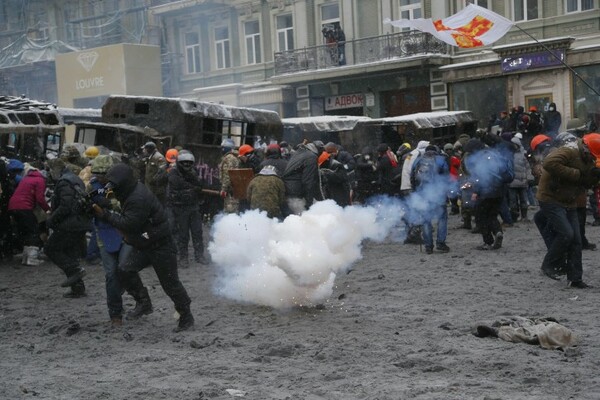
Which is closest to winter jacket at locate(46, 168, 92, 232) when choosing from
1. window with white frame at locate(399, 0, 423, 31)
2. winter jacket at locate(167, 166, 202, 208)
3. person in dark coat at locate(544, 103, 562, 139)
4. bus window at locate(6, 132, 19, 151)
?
winter jacket at locate(167, 166, 202, 208)

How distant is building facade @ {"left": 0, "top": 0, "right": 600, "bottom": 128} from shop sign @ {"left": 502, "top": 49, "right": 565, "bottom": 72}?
3cm

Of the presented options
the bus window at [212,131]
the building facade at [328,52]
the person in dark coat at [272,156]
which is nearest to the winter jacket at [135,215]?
the person in dark coat at [272,156]

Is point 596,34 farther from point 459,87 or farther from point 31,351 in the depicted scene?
point 31,351

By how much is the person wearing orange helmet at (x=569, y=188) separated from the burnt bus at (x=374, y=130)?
12081 millimetres

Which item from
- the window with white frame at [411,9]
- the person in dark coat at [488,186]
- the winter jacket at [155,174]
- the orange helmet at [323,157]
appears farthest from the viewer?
→ the window with white frame at [411,9]

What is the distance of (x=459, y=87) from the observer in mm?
29953

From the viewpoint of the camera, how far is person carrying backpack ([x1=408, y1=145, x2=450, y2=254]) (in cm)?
1366

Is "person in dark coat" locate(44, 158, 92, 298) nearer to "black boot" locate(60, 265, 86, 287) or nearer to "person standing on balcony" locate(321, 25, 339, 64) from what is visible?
"black boot" locate(60, 265, 86, 287)

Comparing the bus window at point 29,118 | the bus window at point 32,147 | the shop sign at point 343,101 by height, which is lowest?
the bus window at point 32,147

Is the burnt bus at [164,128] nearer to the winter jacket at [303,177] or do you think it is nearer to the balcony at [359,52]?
the winter jacket at [303,177]

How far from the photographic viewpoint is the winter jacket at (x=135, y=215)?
27.6ft

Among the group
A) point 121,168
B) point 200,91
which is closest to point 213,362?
point 121,168

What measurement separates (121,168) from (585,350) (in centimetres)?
448

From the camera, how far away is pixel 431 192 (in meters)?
13.6
